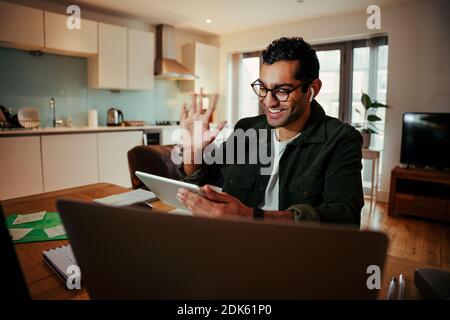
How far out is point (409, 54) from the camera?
156 inches

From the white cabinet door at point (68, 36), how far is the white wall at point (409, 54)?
10.3 feet

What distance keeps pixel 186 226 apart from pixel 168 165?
2240 mm

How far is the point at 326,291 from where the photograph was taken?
361 mm

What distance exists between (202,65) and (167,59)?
2.27 feet

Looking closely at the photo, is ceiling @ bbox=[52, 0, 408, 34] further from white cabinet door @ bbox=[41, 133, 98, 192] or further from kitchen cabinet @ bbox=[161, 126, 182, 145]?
white cabinet door @ bbox=[41, 133, 98, 192]

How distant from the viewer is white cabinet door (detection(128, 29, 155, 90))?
4.55 meters

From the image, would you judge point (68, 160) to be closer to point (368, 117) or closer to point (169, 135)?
point (169, 135)

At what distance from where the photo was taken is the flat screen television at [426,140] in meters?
3.53

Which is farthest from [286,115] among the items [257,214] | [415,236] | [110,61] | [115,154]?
[110,61]

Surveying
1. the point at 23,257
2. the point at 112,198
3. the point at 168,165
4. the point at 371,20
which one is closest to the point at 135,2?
the point at 168,165

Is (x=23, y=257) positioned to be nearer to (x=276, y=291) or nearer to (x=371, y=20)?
(x=276, y=291)

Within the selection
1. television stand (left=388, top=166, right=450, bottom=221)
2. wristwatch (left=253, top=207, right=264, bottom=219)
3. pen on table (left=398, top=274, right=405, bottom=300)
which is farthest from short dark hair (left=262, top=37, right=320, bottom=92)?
television stand (left=388, top=166, right=450, bottom=221)

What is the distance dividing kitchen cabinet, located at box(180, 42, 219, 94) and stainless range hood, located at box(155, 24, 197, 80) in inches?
9.9

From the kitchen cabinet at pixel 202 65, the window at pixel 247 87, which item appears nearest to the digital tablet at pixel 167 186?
the kitchen cabinet at pixel 202 65
